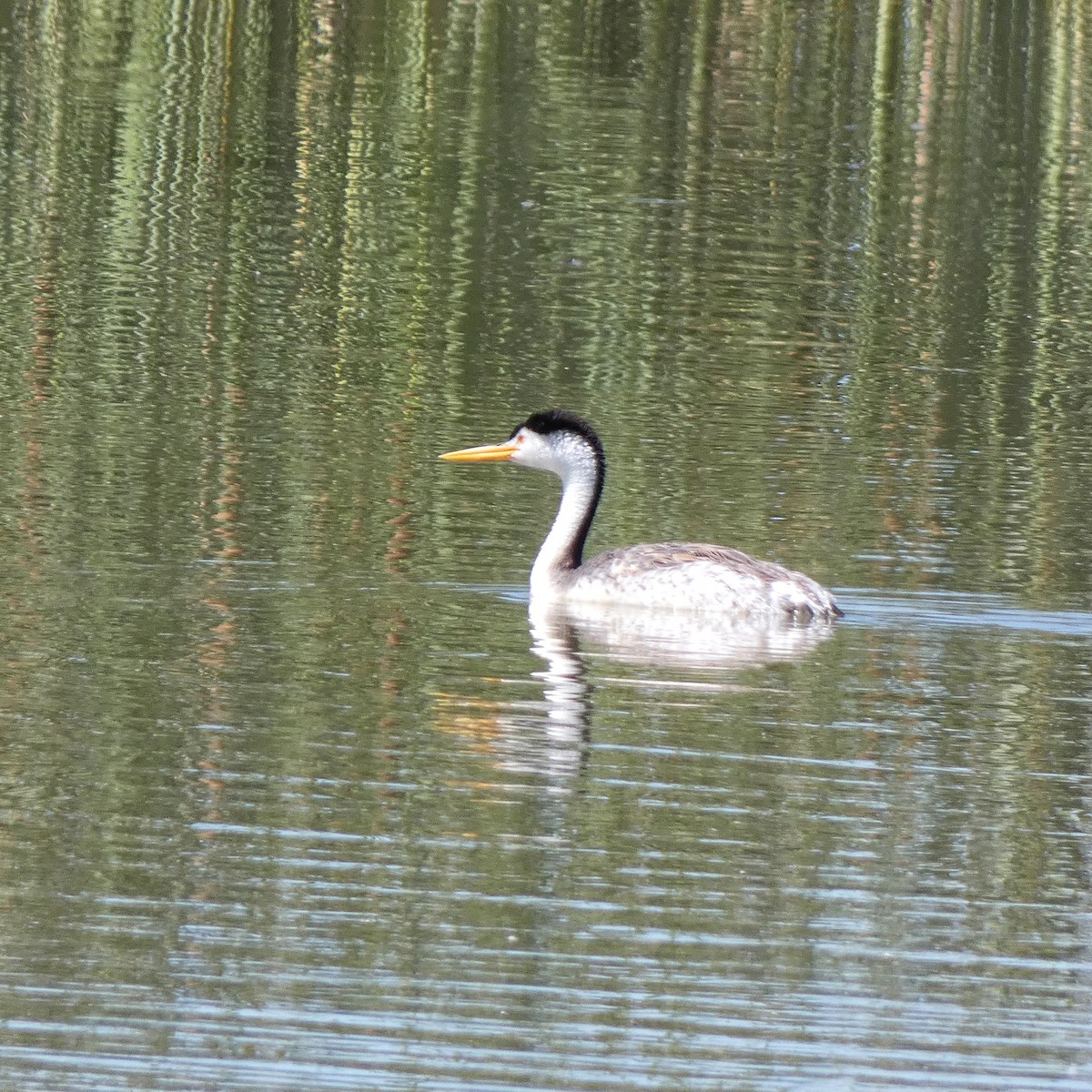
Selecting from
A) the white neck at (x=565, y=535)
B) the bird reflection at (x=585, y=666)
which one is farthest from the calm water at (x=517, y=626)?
the white neck at (x=565, y=535)

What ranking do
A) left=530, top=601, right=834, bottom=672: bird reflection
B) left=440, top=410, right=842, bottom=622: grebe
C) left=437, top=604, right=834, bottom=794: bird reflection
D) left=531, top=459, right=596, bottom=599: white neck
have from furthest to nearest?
1. left=531, top=459, right=596, bottom=599: white neck
2. left=440, top=410, right=842, bottom=622: grebe
3. left=530, top=601, right=834, bottom=672: bird reflection
4. left=437, top=604, right=834, bottom=794: bird reflection

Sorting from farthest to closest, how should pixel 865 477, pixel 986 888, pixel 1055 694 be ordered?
1. pixel 865 477
2. pixel 1055 694
3. pixel 986 888

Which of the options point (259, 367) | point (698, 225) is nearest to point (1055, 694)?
point (259, 367)

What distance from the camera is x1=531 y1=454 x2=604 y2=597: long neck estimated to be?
489 inches

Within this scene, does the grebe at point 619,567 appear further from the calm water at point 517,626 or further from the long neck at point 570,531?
the calm water at point 517,626

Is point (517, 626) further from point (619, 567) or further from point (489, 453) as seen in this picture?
point (489, 453)

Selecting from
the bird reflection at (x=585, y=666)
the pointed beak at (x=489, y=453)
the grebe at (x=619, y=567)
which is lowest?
the bird reflection at (x=585, y=666)

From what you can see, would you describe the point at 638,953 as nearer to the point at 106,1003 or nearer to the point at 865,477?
the point at 106,1003

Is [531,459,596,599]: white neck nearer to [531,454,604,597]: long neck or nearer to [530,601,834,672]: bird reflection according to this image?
[531,454,604,597]: long neck

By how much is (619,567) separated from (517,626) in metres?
0.81

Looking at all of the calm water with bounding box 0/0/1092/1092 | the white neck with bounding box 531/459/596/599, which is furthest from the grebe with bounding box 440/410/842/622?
the calm water with bounding box 0/0/1092/1092

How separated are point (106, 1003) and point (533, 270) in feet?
51.8

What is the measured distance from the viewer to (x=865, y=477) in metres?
15.1

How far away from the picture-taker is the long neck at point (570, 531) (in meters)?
12.4
